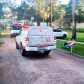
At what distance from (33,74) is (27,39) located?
486cm

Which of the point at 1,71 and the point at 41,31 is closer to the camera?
the point at 1,71

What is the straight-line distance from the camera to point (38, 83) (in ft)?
26.5

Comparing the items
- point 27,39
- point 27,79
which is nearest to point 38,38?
point 27,39

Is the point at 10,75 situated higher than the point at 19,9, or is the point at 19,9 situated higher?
the point at 19,9

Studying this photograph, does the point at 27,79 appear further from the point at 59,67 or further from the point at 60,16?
the point at 60,16

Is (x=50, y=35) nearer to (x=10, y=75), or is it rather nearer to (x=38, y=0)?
(x=10, y=75)

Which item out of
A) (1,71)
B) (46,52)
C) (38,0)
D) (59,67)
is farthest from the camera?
(38,0)

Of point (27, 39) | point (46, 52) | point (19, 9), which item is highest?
point (19, 9)

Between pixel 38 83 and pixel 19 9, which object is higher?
pixel 19 9

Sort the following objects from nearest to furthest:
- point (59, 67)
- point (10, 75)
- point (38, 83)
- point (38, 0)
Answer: point (38, 83) → point (10, 75) → point (59, 67) → point (38, 0)

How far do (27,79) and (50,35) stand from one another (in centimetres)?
631

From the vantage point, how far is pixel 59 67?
1098 cm

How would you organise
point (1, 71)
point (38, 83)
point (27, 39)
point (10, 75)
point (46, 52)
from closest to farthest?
point (38, 83), point (10, 75), point (1, 71), point (27, 39), point (46, 52)

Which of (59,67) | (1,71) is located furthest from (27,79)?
(59,67)
